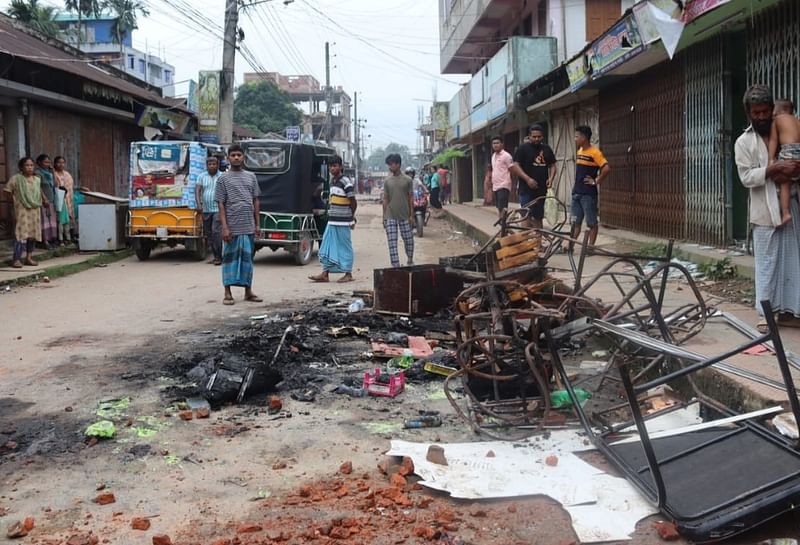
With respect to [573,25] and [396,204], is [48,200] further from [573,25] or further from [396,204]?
[573,25]

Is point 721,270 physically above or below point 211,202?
below

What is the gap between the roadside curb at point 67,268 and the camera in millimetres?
11156

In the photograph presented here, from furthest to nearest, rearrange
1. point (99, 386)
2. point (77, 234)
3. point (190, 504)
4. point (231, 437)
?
point (77, 234) < point (99, 386) < point (231, 437) < point (190, 504)

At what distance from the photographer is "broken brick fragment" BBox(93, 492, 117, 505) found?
352 cm

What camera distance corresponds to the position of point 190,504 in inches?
138

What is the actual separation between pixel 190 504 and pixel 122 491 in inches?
15.6

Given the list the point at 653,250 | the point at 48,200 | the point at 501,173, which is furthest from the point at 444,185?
the point at 653,250

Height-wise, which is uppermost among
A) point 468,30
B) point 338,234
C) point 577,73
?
point 468,30

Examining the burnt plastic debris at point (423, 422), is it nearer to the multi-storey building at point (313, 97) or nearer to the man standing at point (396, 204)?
the man standing at point (396, 204)

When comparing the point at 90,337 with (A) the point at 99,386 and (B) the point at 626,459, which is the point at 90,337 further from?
(B) the point at 626,459

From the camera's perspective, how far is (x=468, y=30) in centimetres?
2900

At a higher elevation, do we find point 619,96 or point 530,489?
point 619,96

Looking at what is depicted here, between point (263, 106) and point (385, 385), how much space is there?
55908mm

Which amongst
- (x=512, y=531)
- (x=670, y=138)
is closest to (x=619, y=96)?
(x=670, y=138)
